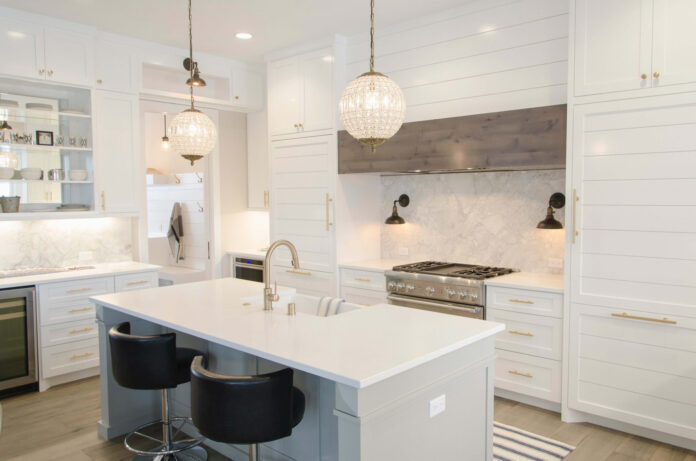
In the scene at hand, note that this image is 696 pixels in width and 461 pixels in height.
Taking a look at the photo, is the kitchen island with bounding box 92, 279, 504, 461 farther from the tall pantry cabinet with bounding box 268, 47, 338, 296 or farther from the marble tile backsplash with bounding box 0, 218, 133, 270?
the marble tile backsplash with bounding box 0, 218, 133, 270

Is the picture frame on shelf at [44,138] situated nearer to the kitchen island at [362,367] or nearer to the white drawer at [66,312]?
the white drawer at [66,312]

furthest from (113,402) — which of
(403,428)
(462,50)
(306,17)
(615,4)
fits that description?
(615,4)

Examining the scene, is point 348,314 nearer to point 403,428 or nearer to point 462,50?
point 403,428

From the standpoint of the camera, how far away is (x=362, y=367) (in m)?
1.76

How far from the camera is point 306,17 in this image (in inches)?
162

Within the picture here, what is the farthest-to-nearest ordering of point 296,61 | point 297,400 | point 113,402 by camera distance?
point 296,61 < point 113,402 < point 297,400

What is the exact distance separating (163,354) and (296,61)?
128 inches

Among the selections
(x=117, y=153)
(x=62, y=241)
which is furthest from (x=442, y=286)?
(x=62, y=241)

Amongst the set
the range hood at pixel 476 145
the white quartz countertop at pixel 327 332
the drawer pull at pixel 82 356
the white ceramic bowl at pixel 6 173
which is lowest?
the drawer pull at pixel 82 356

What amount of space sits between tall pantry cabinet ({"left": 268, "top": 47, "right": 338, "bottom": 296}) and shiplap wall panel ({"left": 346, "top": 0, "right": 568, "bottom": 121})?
51 cm

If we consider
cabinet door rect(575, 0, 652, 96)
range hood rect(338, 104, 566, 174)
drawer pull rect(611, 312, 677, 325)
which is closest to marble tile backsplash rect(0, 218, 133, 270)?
range hood rect(338, 104, 566, 174)

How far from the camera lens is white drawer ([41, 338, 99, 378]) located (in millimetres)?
3992

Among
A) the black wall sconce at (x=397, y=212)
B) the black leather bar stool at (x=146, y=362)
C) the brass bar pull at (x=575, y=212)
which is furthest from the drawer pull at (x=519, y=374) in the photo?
the black leather bar stool at (x=146, y=362)

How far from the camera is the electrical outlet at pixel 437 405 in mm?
2027
